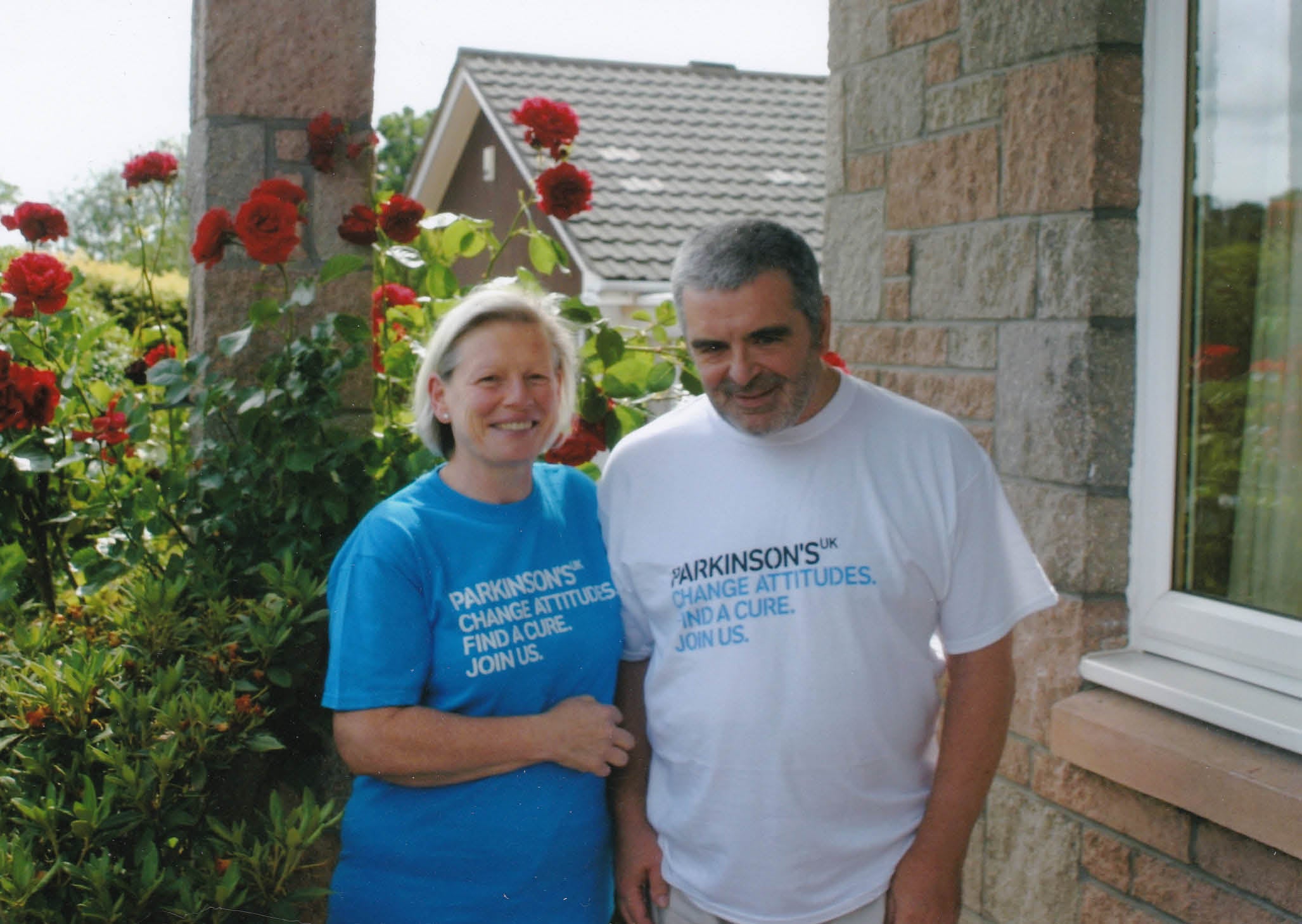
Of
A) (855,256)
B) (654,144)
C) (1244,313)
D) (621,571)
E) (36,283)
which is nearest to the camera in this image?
(621,571)

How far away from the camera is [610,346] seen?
9.49 feet

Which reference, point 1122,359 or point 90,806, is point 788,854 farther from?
point 1122,359

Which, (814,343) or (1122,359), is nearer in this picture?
(814,343)

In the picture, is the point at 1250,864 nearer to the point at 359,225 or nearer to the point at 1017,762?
the point at 1017,762

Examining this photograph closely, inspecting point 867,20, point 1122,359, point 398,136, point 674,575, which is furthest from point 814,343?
point 398,136

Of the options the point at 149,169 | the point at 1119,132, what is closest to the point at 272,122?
the point at 149,169

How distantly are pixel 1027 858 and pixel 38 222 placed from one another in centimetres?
272

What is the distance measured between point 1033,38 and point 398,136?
4585cm

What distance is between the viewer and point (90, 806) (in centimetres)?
168

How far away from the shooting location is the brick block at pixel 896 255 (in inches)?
121

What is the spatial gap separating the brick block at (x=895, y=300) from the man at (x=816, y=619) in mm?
1311

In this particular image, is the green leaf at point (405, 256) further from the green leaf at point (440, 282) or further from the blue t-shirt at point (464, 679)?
the blue t-shirt at point (464, 679)

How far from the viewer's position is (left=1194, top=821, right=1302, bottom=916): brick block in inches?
81.4

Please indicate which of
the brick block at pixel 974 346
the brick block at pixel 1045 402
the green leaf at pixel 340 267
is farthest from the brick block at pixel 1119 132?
the green leaf at pixel 340 267
